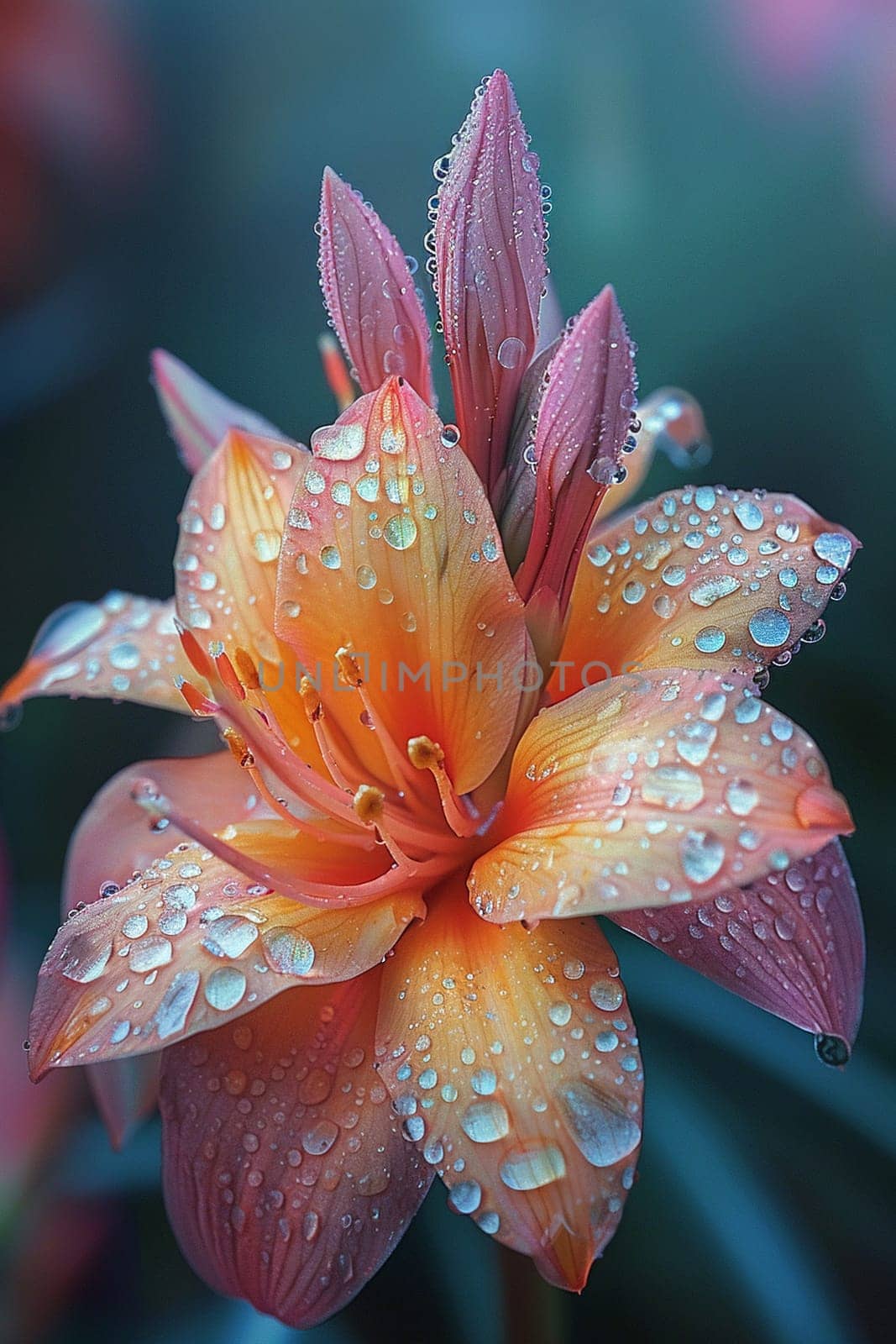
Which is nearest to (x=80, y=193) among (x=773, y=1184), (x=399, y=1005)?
(x=399, y=1005)

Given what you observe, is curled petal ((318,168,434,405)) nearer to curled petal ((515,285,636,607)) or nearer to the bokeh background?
curled petal ((515,285,636,607))

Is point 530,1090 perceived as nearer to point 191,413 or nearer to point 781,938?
point 781,938

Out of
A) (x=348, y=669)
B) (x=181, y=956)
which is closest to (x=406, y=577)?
(x=348, y=669)

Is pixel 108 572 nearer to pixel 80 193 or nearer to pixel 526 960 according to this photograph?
pixel 80 193

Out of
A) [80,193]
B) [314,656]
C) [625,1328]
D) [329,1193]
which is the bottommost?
[625,1328]

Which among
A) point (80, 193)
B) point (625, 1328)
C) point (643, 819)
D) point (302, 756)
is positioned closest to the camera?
point (643, 819)
